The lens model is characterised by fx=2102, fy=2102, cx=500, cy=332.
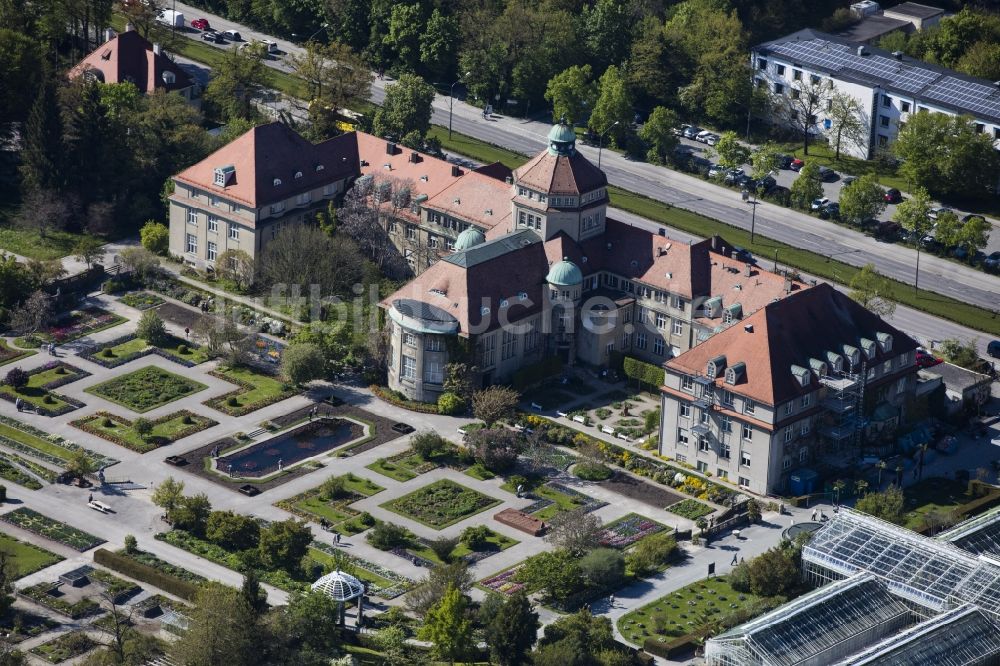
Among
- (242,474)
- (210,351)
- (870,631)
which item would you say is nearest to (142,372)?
(210,351)

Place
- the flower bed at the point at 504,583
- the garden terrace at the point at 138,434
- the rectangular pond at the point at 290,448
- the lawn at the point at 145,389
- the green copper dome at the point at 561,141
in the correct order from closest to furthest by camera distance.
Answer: the flower bed at the point at 504,583
the rectangular pond at the point at 290,448
the garden terrace at the point at 138,434
the lawn at the point at 145,389
the green copper dome at the point at 561,141

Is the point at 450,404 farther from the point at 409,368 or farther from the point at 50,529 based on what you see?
the point at 50,529

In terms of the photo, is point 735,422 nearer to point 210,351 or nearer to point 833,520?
point 833,520

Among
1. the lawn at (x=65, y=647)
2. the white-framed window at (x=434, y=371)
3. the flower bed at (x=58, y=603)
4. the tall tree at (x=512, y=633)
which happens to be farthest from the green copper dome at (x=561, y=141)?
the lawn at (x=65, y=647)

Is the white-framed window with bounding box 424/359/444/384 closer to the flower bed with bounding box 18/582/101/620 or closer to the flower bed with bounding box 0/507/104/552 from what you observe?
the flower bed with bounding box 0/507/104/552

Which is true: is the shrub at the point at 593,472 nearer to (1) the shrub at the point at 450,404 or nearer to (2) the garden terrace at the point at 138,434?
(1) the shrub at the point at 450,404
